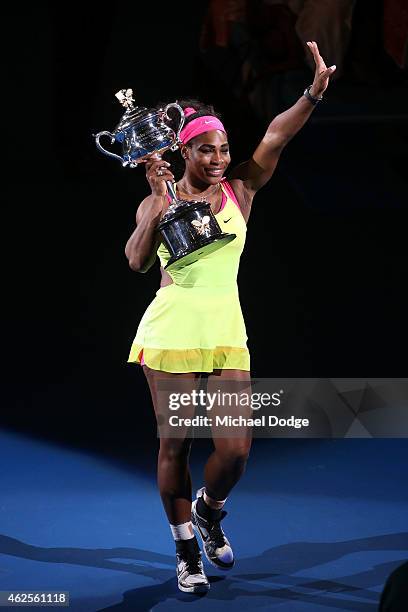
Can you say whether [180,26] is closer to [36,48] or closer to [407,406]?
[36,48]

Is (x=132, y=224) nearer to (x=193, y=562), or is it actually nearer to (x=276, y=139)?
(x=276, y=139)

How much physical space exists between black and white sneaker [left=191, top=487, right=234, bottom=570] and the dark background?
1094mm

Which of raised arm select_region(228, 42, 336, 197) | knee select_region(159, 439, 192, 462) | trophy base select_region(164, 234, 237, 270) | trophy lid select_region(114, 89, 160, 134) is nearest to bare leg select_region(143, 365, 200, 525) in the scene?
knee select_region(159, 439, 192, 462)

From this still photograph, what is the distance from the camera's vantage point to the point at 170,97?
8258 millimetres

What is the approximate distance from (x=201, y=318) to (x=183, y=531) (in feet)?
2.32

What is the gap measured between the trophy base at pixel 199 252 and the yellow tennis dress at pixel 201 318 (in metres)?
0.08

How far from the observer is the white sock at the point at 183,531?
419 centimetres

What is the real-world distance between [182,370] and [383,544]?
38.8 inches

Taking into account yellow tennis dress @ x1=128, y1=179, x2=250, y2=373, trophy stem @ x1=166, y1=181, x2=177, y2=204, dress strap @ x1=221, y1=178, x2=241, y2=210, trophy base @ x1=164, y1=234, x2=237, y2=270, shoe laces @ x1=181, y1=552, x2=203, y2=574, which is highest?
trophy stem @ x1=166, y1=181, x2=177, y2=204

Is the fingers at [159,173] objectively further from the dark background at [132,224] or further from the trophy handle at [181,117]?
the dark background at [132,224]

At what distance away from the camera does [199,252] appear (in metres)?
3.99

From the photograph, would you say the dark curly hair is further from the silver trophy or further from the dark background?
the dark background

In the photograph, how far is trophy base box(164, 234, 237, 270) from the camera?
3.93 m

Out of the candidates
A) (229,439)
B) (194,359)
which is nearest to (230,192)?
(194,359)
